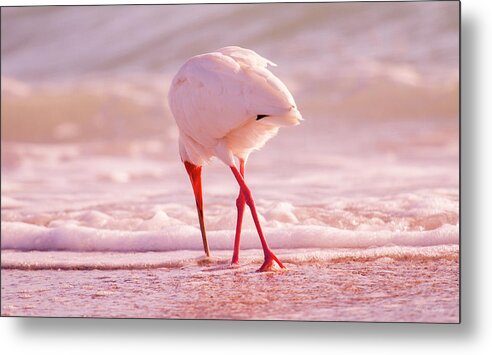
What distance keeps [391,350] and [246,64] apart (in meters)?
1.38

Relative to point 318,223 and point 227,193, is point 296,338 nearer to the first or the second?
point 318,223

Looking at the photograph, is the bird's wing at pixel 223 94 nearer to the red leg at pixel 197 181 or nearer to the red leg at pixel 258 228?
the red leg at pixel 258 228

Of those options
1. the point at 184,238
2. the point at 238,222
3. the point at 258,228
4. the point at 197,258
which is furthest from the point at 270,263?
the point at 184,238

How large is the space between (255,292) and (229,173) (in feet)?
4.17

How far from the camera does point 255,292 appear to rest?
453 centimetres

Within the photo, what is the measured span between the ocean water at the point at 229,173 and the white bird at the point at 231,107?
1.08ft

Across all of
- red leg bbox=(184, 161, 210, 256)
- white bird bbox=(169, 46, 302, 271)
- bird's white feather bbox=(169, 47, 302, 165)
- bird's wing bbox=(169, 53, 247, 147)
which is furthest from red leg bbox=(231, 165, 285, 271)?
red leg bbox=(184, 161, 210, 256)

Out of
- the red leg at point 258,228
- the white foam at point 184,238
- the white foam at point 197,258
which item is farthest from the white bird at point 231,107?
the white foam at point 184,238

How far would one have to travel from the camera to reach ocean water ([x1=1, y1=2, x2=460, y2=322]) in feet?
15.0

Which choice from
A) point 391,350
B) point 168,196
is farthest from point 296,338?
point 168,196

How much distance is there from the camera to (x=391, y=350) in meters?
4.38

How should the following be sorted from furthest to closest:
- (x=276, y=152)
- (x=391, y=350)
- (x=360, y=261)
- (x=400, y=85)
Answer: (x=276, y=152)
(x=400, y=85)
(x=360, y=261)
(x=391, y=350)

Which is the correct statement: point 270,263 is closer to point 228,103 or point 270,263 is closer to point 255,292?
point 255,292

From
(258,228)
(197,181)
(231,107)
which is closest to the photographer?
(231,107)
